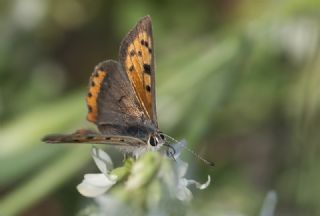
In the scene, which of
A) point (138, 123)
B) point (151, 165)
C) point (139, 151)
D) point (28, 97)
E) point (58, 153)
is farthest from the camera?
point (28, 97)

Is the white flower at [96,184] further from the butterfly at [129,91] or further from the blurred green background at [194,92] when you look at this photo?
the blurred green background at [194,92]

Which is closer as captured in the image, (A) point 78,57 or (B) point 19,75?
(B) point 19,75

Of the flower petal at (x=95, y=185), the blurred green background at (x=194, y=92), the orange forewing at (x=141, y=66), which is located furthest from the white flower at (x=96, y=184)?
the blurred green background at (x=194, y=92)

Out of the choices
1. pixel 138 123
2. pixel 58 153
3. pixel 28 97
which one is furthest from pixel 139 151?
pixel 28 97

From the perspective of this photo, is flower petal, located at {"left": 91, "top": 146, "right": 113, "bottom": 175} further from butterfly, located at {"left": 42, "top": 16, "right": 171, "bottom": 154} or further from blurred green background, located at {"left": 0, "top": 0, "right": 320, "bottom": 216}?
blurred green background, located at {"left": 0, "top": 0, "right": 320, "bottom": 216}

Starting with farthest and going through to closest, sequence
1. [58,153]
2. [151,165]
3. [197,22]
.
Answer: [197,22], [58,153], [151,165]

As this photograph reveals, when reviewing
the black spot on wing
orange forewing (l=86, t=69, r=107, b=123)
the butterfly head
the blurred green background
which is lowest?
the blurred green background

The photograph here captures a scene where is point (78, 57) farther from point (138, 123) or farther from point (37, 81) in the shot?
point (138, 123)

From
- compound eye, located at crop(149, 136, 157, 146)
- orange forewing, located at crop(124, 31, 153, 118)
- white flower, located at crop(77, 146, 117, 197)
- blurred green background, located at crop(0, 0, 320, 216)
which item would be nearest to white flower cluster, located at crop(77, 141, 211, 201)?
white flower, located at crop(77, 146, 117, 197)
